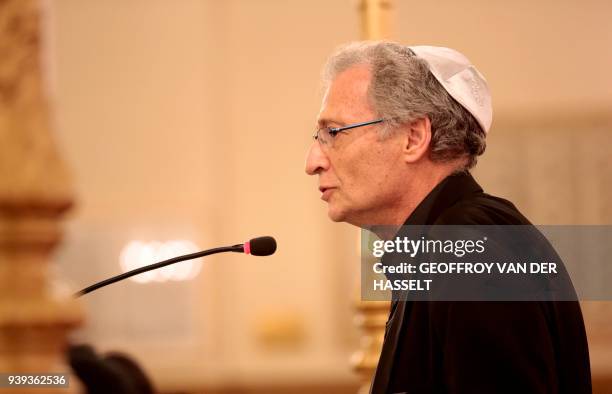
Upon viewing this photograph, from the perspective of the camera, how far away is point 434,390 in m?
1.87

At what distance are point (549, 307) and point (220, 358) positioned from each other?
599 cm

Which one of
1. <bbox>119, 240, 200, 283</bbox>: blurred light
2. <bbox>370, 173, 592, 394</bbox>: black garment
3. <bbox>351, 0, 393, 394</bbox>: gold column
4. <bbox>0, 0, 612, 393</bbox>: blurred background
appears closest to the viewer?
<bbox>370, 173, 592, 394</bbox>: black garment

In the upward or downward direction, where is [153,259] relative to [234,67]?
downward

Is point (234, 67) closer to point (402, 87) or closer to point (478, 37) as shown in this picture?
point (478, 37)

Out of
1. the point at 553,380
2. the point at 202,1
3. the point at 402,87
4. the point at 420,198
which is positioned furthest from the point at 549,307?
the point at 202,1

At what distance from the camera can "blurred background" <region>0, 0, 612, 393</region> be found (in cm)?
756

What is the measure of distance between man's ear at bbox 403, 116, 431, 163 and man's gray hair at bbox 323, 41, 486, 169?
1cm

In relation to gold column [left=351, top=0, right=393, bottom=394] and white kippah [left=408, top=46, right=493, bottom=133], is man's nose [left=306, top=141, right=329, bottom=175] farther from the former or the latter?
gold column [left=351, top=0, right=393, bottom=394]

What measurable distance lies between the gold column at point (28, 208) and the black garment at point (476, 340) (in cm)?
58

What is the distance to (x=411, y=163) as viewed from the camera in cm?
220

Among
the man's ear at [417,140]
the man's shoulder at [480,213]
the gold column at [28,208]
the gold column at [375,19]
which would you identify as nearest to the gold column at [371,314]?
the gold column at [375,19]

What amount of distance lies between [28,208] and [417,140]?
2.58ft

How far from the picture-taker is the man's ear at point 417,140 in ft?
7.14

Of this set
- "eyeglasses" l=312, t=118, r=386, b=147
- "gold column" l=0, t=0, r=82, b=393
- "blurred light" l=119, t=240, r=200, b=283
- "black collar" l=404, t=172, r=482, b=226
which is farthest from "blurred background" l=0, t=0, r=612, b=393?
"gold column" l=0, t=0, r=82, b=393
